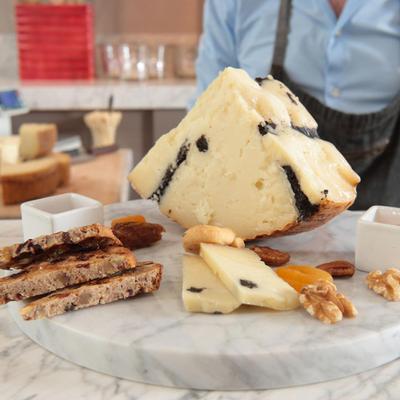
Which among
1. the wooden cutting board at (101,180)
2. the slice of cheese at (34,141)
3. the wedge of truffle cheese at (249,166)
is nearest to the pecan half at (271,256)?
the wedge of truffle cheese at (249,166)

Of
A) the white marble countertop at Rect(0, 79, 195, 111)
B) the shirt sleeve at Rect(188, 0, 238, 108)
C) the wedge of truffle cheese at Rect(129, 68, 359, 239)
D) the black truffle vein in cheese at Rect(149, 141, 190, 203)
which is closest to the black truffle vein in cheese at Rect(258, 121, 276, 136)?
the wedge of truffle cheese at Rect(129, 68, 359, 239)

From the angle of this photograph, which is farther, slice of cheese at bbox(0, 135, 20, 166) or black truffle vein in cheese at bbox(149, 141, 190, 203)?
slice of cheese at bbox(0, 135, 20, 166)

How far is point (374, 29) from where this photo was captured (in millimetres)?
1585

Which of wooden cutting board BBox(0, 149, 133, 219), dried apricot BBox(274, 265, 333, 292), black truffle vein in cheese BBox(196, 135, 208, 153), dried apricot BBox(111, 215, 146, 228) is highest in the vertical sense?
black truffle vein in cheese BBox(196, 135, 208, 153)

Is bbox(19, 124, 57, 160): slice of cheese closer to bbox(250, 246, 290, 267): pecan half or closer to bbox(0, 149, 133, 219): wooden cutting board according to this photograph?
bbox(0, 149, 133, 219): wooden cutting board

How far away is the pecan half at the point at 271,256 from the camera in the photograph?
98cm

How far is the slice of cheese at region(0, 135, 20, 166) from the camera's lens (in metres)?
2.08

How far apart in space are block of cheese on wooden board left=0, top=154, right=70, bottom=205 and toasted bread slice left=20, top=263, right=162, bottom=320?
1035 mm

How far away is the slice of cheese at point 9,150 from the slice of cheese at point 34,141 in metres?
0.02

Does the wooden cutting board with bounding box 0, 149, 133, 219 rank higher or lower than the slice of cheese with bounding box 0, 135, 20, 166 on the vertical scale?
lower

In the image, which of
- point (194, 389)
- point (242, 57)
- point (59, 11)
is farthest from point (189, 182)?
point (59, 11)

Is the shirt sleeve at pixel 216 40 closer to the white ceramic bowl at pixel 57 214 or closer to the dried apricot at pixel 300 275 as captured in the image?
the white ceramic bowl at pixel 57 214

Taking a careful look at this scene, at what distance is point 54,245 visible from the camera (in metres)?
0.86

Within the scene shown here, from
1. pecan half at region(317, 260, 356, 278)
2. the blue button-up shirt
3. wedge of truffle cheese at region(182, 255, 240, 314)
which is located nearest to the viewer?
wedge of truffle cheese at region(182, 255, 240, 314)
